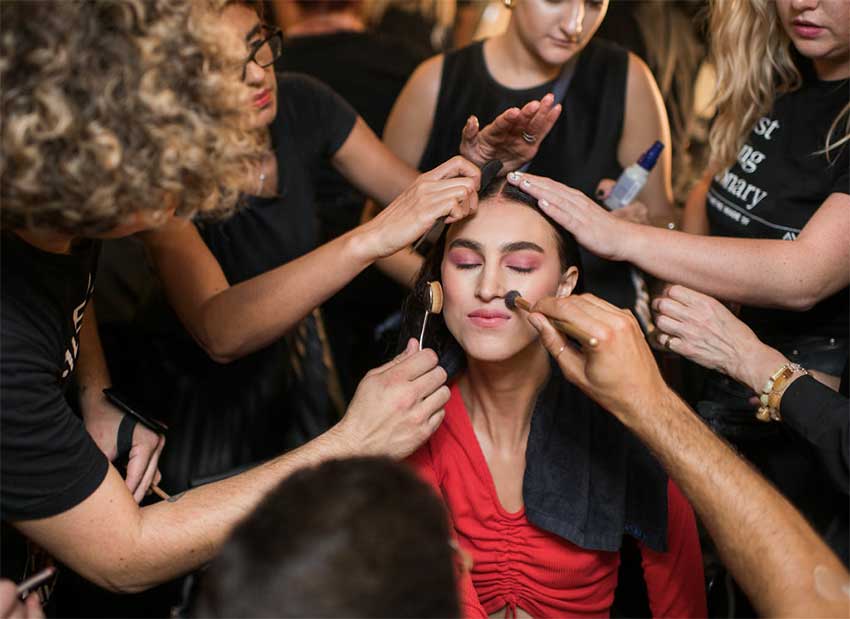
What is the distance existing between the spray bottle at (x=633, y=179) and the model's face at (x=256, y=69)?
76cm

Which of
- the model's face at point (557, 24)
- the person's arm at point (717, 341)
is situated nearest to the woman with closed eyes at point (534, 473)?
the person's arm at point (717, 341)

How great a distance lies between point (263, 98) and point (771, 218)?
1056mm

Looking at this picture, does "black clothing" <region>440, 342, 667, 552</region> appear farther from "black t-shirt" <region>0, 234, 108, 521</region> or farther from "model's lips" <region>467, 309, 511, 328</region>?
"black t-shirt" <region>0, 234, 108, 521</region>

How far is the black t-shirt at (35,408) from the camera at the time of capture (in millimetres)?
1273

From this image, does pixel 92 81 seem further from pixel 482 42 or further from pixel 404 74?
pixel 404 74

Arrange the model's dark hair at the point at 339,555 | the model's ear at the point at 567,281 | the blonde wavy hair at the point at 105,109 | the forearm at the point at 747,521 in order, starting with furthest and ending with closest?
the model's ear at the point at 567,281
the forearm at the point at 747,521
the blonde wavy hair at the point at 105,109
the model's dark hair at the point at 339,555

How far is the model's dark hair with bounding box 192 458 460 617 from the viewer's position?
0.90 m

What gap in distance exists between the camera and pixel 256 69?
1.88m

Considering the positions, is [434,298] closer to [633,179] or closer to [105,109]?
[633,179]

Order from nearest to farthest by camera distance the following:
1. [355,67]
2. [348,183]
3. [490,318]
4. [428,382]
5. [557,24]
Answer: [428,382], [490,318], [557,24], [348,183], [355,67]

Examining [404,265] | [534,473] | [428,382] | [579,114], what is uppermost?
[579,114]

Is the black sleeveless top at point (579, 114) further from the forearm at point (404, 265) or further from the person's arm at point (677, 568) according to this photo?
the person's arm at point (677, 568)

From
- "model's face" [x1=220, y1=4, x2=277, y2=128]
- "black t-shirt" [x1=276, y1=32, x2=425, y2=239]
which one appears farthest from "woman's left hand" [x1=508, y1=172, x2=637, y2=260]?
"black t-shirt" [x1=276, y1=32, x2=425, y2=239]

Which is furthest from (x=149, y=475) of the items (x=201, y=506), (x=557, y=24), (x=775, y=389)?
(x=557, y=24)
